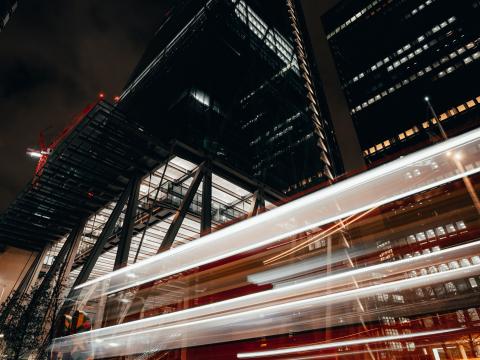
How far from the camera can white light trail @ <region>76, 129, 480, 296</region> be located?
348 centimetres

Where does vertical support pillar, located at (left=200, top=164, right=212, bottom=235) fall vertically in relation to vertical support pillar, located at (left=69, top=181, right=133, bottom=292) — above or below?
above

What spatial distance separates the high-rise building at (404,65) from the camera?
5788 cm

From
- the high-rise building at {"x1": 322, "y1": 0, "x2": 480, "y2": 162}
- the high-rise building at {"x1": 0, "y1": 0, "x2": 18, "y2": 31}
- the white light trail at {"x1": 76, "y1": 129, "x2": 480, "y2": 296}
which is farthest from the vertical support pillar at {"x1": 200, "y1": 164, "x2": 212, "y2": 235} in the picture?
the high-rise building at {"x1": 322, "y1": 0, "x2": 480, "y2": 162}

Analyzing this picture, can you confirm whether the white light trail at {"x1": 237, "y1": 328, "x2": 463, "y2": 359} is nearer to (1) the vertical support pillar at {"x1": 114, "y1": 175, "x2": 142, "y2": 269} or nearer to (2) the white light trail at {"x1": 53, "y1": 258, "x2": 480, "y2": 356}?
(2) the white light trail at {"x1": 53, "y1": 258, "x2": 480, "y2": 356}

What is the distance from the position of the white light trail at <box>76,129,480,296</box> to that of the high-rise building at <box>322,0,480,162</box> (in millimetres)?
59844

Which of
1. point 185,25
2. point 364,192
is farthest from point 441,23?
point 364,192

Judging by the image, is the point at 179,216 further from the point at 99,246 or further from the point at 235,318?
the point at 235,318

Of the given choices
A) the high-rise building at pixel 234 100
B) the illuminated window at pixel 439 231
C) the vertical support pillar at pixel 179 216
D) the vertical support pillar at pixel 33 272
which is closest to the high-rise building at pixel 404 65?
the high-rise building at pixel 234 100

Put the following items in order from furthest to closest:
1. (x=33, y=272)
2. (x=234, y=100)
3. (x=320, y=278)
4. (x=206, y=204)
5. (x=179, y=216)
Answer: (x=33, y=272)
(x=234, y=100)
(x=206, y=204)
(x=179, y=216)
(x=320, y=278)

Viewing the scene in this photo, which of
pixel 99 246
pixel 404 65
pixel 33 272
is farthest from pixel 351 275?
pixel 404 65

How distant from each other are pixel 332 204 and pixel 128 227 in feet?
38.0

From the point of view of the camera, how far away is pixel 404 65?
68.9 m

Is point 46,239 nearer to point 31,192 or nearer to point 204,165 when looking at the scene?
point 31,192

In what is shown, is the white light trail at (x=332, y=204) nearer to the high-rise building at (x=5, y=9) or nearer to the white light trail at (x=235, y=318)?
the white light trail at (x=235, y=318)
